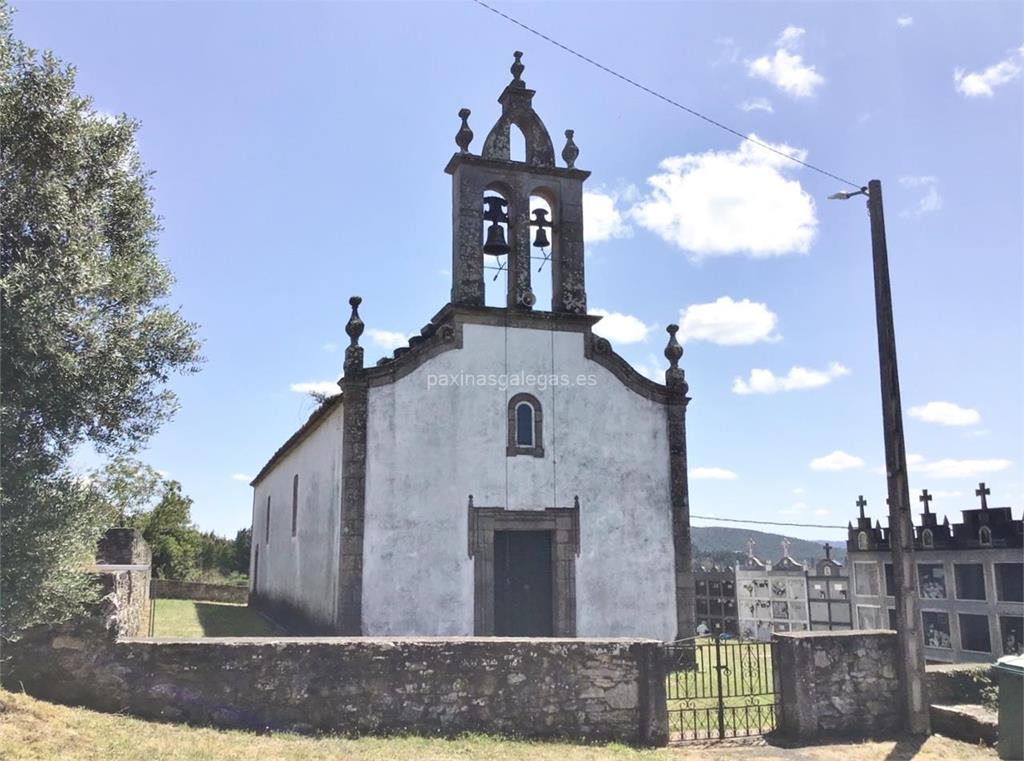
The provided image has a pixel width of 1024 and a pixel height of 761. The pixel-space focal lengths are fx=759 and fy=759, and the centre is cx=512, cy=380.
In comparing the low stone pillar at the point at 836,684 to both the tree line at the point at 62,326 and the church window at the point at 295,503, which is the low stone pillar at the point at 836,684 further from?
the church window at the point at 295,503

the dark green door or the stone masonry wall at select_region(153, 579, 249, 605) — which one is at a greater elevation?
the dark green door

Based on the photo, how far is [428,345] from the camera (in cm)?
1417

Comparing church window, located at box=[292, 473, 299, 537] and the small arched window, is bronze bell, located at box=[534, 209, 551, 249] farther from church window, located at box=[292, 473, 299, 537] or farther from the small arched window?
church window, located at box=[292, 473, 299, 537]

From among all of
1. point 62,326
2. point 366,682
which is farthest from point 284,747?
point 62,326

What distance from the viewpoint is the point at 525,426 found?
14.5 m

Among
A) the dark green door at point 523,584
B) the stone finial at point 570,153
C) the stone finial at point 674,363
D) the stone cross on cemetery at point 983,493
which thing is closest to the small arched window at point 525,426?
the dark green door at point 523,584

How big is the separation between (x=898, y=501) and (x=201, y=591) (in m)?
31.4

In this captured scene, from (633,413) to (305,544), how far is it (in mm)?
8311

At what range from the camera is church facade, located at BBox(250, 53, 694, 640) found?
13.4m

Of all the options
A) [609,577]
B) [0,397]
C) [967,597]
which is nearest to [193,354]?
[0,397]

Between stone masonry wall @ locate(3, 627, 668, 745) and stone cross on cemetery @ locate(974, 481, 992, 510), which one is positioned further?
stone cross on cemetery @ locate(974, 481, 992, 510)

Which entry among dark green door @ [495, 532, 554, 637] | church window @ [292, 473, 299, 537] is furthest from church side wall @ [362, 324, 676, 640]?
church window @ [292, 473, 299, 537]

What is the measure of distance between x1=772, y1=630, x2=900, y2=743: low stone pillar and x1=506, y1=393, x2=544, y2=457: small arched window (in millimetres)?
5884

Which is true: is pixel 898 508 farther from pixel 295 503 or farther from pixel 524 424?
pixel 295 503
